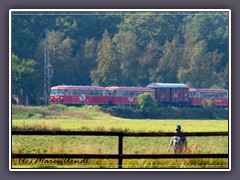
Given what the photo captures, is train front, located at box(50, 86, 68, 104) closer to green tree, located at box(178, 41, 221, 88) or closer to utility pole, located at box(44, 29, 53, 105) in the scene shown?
utility pole, located at box(44, 29, 53, 105)

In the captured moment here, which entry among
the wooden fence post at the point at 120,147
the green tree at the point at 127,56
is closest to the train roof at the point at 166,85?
the green tree at the point at 127,56

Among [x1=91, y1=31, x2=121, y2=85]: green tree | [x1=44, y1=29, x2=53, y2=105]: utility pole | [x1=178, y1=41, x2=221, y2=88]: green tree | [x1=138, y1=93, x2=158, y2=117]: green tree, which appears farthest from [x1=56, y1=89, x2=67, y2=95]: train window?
[x1=178, y1=41, x2=221, y2=88]: green tree

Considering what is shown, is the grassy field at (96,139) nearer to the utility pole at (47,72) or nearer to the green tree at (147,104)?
the green tree at (147,104)

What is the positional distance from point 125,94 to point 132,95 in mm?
170

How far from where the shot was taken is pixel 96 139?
61.4ft

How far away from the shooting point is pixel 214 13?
17266mm

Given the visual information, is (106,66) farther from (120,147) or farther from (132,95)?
(120,147)

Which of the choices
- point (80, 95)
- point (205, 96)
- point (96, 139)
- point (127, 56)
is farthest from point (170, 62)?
point (96, 139)

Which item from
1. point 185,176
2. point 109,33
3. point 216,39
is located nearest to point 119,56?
point 109,33

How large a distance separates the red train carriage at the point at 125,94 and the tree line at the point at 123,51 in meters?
0.17

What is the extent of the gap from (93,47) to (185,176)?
3.22 meters

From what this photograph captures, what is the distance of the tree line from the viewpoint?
17.9 metres

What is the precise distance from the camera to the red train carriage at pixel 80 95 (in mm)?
17962

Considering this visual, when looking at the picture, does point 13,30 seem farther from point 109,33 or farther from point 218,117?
point 218,117
